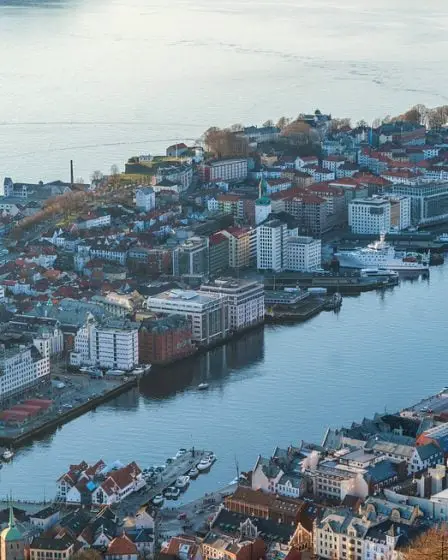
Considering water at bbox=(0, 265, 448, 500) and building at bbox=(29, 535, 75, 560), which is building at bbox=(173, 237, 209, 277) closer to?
water at bbox=(0, 265, 448, 500)

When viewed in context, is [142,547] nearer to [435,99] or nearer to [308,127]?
[308,127]

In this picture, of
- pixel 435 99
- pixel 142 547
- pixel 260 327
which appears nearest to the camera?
pixel 142 547

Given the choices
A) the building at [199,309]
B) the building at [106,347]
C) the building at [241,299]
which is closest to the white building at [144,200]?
the building at [241,299]

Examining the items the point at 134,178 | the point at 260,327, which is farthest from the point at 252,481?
the point at 134,178

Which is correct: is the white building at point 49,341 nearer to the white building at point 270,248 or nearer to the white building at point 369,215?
the white building at point 270,248

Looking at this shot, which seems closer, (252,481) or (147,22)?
(252,481)

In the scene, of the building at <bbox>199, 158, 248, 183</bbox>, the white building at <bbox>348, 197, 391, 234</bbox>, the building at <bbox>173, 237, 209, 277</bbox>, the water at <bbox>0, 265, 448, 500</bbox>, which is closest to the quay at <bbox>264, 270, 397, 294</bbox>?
the building at <bbox>173, 237, 209, 277</bbox>
